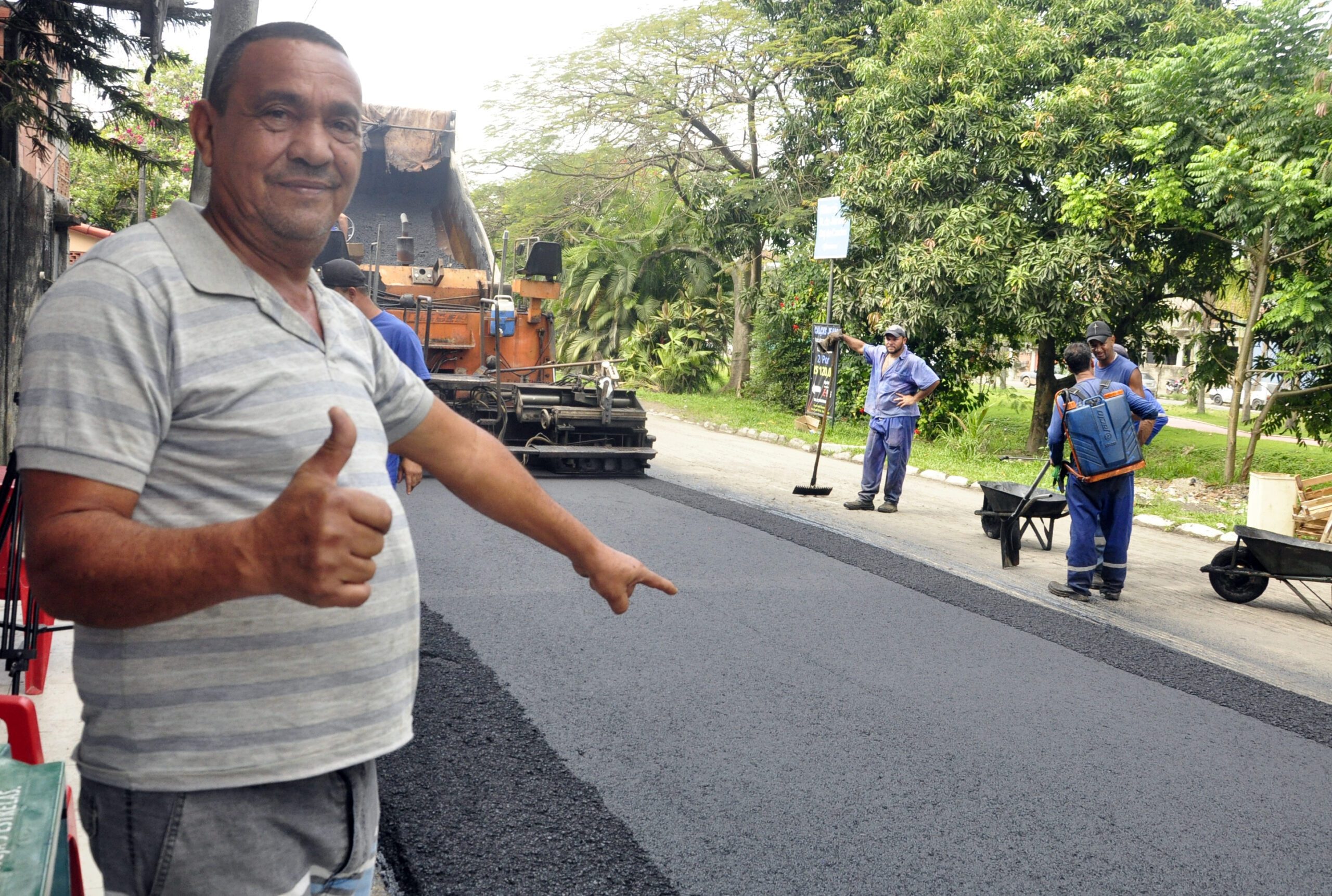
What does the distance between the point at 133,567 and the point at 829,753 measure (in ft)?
11.3

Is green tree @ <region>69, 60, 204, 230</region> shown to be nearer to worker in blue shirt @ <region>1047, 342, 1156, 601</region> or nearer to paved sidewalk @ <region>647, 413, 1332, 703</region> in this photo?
paved sidewalk @ <region>647, 413, 1332, 703</region>

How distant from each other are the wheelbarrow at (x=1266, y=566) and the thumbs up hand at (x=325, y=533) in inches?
286

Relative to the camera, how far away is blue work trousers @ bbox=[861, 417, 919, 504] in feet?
34.8

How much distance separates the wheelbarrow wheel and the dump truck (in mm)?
5575

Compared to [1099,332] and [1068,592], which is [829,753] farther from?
[1099,332]

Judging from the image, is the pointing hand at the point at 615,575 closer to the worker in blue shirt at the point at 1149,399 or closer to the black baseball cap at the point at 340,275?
the black baseball cap at the point at 340,275

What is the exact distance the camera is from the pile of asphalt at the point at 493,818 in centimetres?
319

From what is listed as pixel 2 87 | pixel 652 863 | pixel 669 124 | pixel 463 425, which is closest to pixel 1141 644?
pixel 652 863

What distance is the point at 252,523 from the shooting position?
1.17 m

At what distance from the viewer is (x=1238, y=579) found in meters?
7.61

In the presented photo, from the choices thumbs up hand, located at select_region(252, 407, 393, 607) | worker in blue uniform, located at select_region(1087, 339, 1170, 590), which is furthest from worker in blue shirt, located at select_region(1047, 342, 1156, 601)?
thumbs up hand, located at select_region(252, 407, 393, 607)

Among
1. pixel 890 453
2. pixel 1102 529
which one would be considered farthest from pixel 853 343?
pixel 1102 529

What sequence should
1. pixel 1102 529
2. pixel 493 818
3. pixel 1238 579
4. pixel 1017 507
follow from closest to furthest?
pixel 493 818 → pixel 1102 529 → pixel 1238 579 → pixel 1017 507

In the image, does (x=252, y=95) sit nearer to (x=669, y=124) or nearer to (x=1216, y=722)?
(x=1216, y=722)
